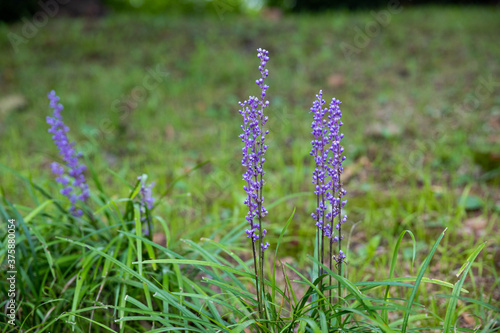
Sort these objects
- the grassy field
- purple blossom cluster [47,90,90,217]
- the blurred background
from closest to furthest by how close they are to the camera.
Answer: purple blossom cluster [47,90,90,217] < the grassy field < the blurred background

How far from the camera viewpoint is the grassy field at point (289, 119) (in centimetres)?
297

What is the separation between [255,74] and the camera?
6660 millimetres

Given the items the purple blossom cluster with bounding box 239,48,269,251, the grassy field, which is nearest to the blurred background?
the grassy field

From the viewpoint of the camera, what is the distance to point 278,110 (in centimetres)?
557

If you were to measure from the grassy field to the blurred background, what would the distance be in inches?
0.9

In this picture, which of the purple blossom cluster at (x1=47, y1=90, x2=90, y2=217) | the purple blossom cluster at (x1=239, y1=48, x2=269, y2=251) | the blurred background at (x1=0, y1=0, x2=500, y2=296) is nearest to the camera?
the purple blossom cluster at (x1=239, y1=48, x2=269, y2=251)

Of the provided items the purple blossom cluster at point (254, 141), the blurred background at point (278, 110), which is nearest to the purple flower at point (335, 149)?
the purple blossom cluster at point (254, 141)

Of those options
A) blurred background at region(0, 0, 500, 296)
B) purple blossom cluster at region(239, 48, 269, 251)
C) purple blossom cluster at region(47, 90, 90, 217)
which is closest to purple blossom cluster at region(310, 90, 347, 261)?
purple blossom cluster at region(239, 48, 269, 251)

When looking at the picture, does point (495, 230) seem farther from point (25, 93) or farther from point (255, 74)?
point (25, 93)

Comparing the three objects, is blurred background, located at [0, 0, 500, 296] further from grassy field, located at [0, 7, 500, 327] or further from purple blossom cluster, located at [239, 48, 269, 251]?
purple blossom cluster, located at [239, 48, 269, 251]

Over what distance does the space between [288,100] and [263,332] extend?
4.65m

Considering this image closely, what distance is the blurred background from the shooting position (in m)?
3.14

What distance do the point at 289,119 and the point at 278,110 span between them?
36cm

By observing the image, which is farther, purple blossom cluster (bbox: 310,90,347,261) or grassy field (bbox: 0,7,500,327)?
grassy field (bbox: 0,7,500,327)
